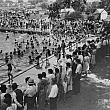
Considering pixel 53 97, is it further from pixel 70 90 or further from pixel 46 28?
pixel 46 28

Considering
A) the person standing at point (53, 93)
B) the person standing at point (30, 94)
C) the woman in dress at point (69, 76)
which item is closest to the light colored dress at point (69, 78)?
the woman in dress at point (69, 76)

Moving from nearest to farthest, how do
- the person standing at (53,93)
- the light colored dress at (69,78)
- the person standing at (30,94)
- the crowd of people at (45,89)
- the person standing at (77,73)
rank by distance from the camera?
the crowd of people at (45,89) < the person standing at (30,94) < the person standing at (53,93) < the light colored dress at (69,78) < the person standing at (77,73)

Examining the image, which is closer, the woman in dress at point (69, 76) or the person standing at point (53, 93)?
the person standing at point (53, 93)

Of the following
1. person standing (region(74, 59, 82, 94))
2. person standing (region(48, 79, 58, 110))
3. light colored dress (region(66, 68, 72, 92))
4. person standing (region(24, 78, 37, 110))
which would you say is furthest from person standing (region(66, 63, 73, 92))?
person standing (region(24, 78, 37, 110))

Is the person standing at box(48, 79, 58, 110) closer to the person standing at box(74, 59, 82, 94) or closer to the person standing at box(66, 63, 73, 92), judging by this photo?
the person standing at box(66, 63, 73, 92)

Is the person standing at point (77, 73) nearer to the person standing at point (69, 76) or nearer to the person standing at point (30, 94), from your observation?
the person standing at point (69, 76)

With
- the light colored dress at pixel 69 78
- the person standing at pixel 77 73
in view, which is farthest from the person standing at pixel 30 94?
the person standing at pixel 77 73

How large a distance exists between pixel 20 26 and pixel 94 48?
3411cm

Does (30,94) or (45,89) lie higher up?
(30,94)

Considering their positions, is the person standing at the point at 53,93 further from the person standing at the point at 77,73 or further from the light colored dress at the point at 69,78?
the person standing at the point at 77,73

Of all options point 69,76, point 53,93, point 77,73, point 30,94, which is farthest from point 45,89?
point 77,73

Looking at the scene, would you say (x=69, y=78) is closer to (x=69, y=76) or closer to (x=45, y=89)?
(x=69, y=76)

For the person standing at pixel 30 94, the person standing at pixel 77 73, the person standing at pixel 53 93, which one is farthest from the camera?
the person standing at pixel 77 73

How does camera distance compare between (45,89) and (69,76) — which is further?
(69,76)
